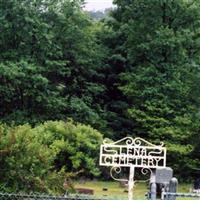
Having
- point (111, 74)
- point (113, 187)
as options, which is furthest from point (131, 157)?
point (111, 74)

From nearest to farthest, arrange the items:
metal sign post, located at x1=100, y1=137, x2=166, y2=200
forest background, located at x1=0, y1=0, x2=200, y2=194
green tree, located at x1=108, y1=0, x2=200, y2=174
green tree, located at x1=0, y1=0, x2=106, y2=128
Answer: metal sign post, located at x1=100, y1=137, x2=166, y2=200
green tree, located at x1=108, y1=0, x2=200, y2=174
forest background, located at x1=0, y1=0, x2=200, y2=194
green tree, located at x1=0, y1=0, x2=106, y2=128

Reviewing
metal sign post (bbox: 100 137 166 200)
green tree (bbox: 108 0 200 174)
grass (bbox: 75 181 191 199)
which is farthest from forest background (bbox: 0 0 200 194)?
metal sign post (bbox: 100 137 166 200)

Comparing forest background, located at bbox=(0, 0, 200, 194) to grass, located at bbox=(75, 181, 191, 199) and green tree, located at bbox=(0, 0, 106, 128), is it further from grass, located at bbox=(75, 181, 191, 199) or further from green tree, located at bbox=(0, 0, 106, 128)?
grass, located at bbox=(75, 181, 191, 199)

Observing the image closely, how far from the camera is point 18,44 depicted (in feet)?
88.3

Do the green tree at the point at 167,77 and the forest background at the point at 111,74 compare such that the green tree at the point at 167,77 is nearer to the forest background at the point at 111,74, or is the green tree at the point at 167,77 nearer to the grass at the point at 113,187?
the forest background at the point at 111,74

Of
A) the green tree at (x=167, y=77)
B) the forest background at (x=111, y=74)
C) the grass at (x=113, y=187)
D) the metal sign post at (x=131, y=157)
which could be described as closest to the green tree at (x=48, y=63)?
the forest background at (x=111, y=74)

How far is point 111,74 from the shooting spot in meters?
29.1

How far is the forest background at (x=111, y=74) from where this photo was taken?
25.4m

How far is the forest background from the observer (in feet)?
83.4

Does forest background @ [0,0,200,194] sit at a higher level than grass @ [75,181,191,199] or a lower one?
higher

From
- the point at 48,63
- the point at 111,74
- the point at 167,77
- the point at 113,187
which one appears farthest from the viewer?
the point at 111,74

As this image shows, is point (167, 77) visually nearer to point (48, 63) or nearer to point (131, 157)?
point (48, 63)

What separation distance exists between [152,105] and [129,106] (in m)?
2.64

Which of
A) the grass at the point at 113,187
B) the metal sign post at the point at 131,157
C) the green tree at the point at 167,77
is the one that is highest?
the green tree at the point at 167,77
